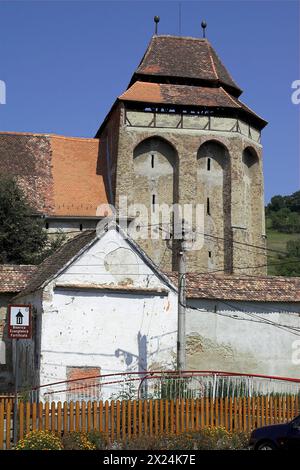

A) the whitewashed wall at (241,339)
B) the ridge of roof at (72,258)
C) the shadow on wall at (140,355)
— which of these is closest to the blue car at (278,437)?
the shadow on wall at (140,355)

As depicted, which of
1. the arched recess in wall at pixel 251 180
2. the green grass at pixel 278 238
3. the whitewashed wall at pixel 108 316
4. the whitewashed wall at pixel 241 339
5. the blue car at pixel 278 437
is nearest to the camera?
the blue car at pixel 278 437

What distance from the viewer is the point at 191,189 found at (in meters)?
46.0

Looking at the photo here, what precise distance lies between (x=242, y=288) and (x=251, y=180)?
22.7 meters

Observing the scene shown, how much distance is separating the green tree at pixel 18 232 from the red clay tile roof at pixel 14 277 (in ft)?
27.1

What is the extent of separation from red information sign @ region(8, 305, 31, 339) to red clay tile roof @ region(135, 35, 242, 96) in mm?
35814

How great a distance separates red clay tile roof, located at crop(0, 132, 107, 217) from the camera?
4556cm

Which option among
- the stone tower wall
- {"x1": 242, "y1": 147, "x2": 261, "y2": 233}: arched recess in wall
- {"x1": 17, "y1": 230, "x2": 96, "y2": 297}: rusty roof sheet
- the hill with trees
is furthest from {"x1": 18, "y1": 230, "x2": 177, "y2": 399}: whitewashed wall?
the hill with trees

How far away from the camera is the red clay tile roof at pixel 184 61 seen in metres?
49.9

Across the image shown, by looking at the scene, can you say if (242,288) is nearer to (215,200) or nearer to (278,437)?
(278,437)

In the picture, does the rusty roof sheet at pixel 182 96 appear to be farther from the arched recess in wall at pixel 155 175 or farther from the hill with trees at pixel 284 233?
the hill with trees at pixel 284 233

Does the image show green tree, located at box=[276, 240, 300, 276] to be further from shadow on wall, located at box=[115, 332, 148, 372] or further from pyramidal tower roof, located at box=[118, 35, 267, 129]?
shadow on wall, located at box=[115, 332, 148, 372]

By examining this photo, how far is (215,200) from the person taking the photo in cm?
4712

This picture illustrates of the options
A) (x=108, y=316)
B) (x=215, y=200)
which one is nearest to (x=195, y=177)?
(x=215, y=200)
